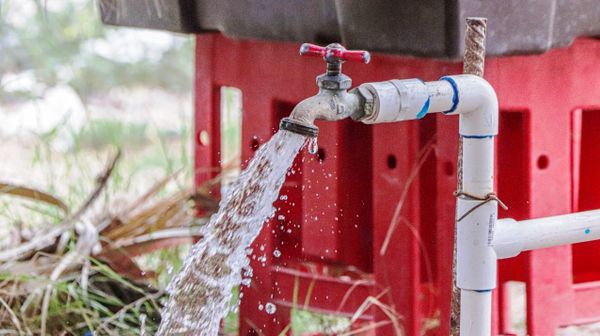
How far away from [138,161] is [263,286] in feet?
5.69

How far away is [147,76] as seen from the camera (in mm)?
4414

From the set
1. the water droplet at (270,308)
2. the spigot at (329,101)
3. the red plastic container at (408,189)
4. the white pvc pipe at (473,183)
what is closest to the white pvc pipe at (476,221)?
the white pvc pipe at (473,183)

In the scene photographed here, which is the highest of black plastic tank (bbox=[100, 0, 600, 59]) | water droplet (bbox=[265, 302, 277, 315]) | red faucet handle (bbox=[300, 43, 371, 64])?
black plastic tank (bbox=[100, 0, 600, 59])

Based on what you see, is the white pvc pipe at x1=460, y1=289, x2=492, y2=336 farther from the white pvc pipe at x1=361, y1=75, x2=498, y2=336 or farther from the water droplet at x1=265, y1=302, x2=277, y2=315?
the water droplet at x1=265, y1=302, x2=277, y2=315

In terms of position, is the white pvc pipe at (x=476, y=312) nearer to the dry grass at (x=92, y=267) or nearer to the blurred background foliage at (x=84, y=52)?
the dry grass at (x=92, y=267)

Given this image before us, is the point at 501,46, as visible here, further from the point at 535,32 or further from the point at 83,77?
the point at 83,77

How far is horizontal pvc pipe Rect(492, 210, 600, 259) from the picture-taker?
154 centimetres

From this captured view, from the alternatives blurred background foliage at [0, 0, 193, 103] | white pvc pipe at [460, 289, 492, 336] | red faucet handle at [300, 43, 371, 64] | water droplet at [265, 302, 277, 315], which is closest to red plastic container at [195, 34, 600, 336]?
water droplet at [265, 302, 277, 315]

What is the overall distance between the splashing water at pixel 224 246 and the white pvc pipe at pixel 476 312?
288 millimetres

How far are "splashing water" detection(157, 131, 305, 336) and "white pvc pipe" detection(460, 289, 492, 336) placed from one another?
288mm

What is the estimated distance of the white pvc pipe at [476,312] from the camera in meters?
1.53

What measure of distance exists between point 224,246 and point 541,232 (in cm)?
43

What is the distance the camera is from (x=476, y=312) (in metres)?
1.53

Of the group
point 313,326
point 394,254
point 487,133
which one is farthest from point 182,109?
point 487,133
